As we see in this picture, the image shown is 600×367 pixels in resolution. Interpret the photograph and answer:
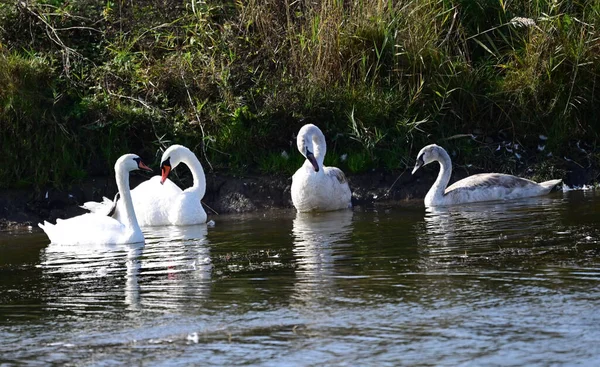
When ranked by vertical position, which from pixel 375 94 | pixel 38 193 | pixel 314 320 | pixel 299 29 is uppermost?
pixel 299 29

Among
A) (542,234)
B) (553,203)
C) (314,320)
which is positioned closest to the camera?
(314,320)

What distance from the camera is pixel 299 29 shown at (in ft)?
50.0

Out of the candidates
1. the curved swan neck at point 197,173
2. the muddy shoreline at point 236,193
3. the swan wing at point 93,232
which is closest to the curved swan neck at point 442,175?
the muddy shoreline at point 236,193

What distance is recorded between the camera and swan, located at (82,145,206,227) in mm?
12664

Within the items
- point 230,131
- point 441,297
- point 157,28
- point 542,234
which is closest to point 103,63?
point 157,28

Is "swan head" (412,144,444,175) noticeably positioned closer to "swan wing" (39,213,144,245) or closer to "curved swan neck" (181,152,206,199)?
"curved swan neck" (181,152,206,199)

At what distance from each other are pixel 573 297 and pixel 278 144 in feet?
25.7

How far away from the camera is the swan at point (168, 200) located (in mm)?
12664

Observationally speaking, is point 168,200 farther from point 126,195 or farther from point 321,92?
point 321,92

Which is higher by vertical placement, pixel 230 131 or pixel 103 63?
pixel 103 63

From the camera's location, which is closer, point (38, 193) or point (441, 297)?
point (441, 297)

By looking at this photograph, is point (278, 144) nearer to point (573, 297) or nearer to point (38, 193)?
point (38, 193)

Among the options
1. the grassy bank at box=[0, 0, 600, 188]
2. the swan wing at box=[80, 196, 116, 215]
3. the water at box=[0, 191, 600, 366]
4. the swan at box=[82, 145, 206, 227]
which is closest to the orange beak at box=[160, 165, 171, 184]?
the swan at box=[82, 145, 206, 227]

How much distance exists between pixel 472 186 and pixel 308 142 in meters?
1.93
